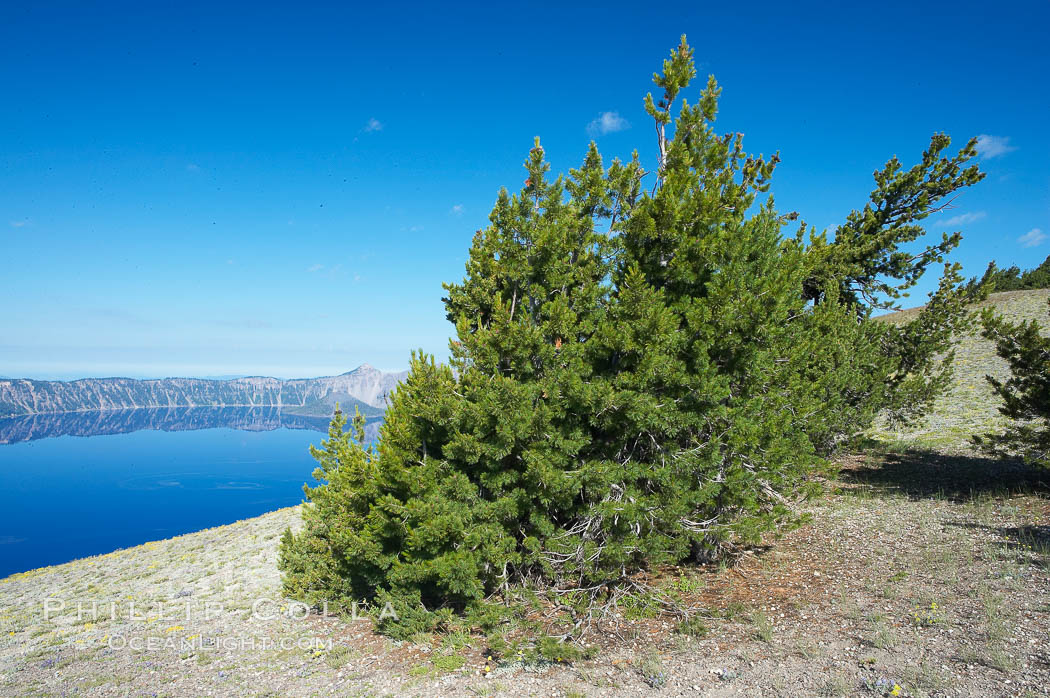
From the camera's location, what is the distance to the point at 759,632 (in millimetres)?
8203

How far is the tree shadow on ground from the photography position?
1386 centimetres

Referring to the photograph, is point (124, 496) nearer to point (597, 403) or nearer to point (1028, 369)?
point (597, 403)

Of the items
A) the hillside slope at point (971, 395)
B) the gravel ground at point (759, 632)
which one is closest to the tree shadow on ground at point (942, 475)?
the gravel ground at point (759, 632)

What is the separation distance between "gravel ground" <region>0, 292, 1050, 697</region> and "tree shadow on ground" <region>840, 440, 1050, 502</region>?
9 cm

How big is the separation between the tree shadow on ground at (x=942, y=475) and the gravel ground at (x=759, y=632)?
0.09m

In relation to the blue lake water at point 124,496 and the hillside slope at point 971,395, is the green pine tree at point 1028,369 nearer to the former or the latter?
the hillside slope at point 971,395

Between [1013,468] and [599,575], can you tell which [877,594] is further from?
[1013,468]

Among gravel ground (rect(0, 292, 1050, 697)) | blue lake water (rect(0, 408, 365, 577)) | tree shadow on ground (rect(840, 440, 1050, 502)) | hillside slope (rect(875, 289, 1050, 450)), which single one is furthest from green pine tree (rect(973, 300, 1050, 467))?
blue lake water (rect(0, 408, 365, 577))

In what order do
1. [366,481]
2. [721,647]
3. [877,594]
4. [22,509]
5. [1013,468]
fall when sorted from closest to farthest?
[721,647] → [877,594] → [366,481] → [1013,468] → [22,509]

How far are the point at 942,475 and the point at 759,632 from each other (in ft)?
42.6

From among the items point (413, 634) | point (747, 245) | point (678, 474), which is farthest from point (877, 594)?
point (413, 634)

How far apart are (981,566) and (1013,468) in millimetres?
9742

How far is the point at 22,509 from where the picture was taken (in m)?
112

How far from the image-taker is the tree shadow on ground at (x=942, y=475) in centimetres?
1386
